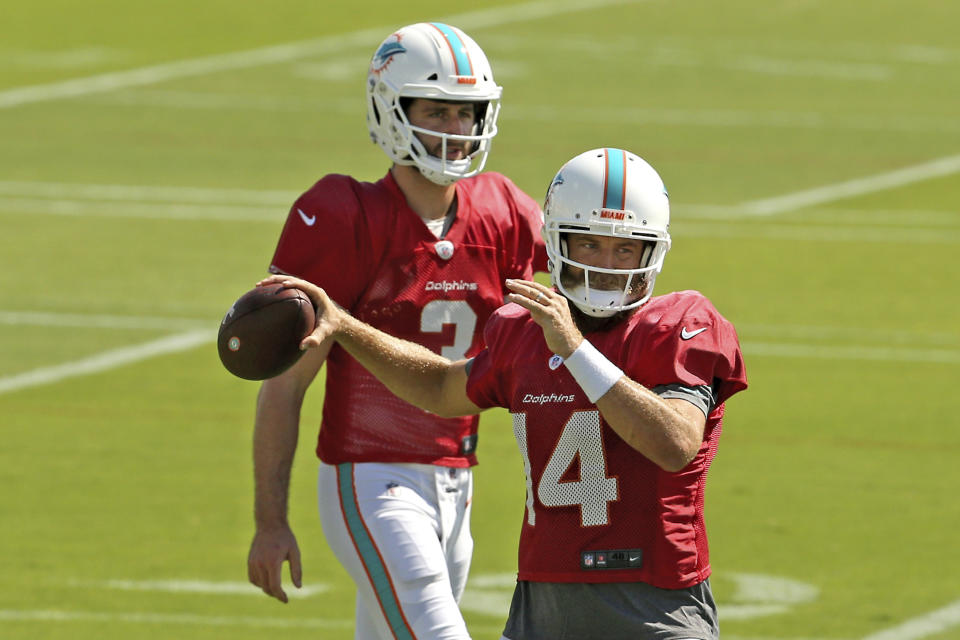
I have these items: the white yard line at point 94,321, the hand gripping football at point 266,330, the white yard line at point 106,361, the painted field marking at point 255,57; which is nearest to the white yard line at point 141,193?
the white yard line at point 94,321

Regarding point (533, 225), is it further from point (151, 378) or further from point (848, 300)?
point (848, 300)

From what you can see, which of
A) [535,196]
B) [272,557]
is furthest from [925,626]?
[535,196]

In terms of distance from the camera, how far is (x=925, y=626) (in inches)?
345

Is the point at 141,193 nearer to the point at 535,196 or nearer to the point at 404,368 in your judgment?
the point at 535,196

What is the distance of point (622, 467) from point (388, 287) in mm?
1508

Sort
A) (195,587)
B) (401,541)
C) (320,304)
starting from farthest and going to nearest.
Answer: (195,587)
(401,541)
(320,304)

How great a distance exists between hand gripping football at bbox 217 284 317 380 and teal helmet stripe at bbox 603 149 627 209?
95 cm

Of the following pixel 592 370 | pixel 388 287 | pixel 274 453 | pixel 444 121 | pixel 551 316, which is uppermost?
pixel 444 121

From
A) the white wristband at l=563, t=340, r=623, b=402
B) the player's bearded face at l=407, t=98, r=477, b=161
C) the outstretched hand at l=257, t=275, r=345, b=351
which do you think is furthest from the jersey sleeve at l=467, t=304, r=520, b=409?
the player's bearded face at l=407, t=98, r=477, b=161

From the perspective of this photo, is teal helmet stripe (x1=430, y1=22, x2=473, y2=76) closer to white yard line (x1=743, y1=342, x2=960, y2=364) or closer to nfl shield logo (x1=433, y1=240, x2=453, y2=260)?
nfl shield logo (x1=433, y1=240, x2=453, y2=260)

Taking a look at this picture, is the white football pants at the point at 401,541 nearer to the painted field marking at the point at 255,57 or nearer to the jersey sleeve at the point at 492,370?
the jersey sleeve at the point at 492,370

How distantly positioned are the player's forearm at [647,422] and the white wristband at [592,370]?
0.02 metres

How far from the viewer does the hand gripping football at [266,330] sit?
5.79 meters

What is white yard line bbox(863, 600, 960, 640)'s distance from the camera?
8.64 metres
